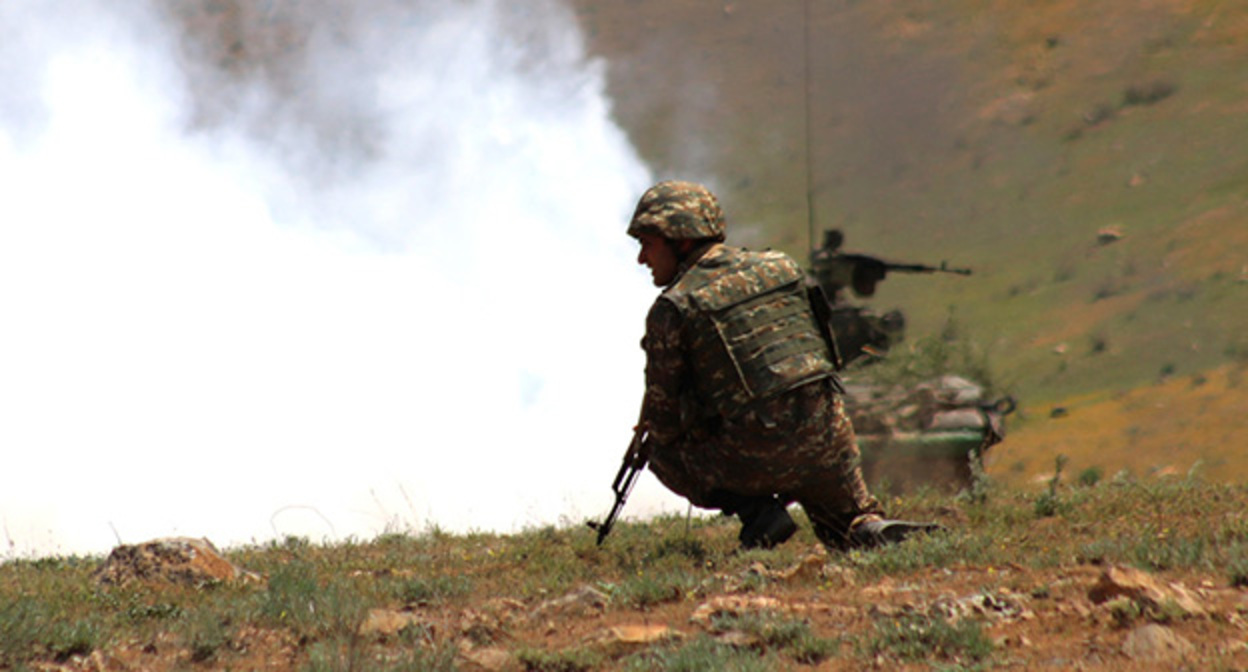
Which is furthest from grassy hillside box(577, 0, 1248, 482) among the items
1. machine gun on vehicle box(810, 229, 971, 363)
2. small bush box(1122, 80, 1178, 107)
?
machine gun on vehicle box(810, 229, 971, 363)

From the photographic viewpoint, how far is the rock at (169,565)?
317 inches

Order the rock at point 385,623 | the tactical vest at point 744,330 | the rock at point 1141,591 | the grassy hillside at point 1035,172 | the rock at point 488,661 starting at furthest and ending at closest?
the grassy hillside at point 1035,172 < the tactical vest at point 744,330 < the rock at point 385,623 < the rock at point 488,661 < the rock at point 1141,591

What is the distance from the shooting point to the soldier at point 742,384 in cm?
763

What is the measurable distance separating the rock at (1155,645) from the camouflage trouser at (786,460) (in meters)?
2.99

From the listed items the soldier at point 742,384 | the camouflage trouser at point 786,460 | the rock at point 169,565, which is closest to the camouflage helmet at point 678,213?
the soldier at point 742,384

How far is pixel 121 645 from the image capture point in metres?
6.23

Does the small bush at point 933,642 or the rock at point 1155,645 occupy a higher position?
the small bush at point 933,642

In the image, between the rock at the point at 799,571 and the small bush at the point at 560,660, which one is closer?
the small bush at the point at 560,660

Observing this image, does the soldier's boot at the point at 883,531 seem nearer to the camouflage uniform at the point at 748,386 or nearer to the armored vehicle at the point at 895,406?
the camouflage uniform at the point at 748,386

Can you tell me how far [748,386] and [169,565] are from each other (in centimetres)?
367

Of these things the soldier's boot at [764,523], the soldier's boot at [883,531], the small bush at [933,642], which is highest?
the soldier's boot at [764,523]

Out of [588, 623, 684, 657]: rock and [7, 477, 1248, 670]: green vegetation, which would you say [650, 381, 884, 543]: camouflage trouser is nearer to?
[7, 477, 1248, 670]: green vegetation

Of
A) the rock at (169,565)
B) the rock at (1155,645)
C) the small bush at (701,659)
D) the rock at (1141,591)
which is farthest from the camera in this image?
the rock at (169,565)

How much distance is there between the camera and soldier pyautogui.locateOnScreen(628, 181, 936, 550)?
7.63 metres
